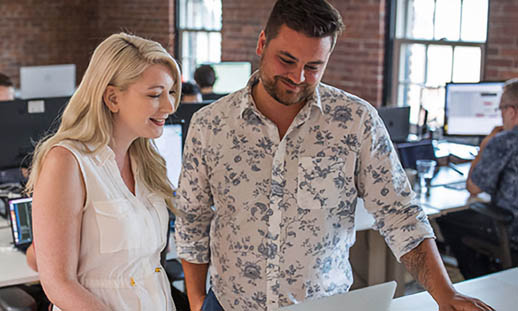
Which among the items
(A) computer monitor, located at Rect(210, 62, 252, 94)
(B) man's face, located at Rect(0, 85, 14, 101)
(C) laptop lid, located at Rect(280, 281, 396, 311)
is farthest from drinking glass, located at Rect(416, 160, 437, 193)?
(B) man's face, located at Rect(0, 85, 14, 101)

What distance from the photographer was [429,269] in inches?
62.1

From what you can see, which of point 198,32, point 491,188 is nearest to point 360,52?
point 491,188

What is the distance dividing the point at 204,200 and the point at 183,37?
6030 mm

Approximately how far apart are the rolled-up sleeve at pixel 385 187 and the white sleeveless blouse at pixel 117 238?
562 mm

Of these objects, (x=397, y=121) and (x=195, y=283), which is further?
(x=397, y=121)

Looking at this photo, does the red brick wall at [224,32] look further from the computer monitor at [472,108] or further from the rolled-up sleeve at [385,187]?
the rolled-up sleeve at [385,187]

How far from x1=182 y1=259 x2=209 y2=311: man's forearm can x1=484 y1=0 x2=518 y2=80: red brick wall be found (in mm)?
3296

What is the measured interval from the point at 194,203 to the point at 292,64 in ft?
1.47

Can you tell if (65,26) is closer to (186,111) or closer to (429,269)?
(186,111)

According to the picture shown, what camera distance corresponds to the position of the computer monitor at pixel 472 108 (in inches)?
172

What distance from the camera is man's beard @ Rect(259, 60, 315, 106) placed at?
5.41 ft

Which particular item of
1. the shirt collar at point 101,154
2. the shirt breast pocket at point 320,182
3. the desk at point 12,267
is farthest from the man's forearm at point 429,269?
the desk at point 12,267

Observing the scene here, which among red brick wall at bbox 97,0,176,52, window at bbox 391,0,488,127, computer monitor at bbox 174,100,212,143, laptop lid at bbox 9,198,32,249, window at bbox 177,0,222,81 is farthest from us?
red brick wall at bbox 97,0,176,52

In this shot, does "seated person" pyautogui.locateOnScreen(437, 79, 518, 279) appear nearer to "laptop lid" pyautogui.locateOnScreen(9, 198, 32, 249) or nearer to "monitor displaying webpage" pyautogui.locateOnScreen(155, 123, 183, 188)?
"monitor displaying webpage" pyautogui.locateOnScreen(155, 123, 183, 188)
